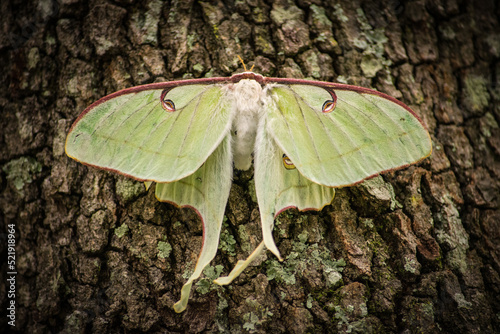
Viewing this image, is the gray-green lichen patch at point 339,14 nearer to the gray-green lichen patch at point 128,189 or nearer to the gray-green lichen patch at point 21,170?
the gray-green lichen patch at point 128,189

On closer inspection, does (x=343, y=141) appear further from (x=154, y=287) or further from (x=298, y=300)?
(x=154, y=287)

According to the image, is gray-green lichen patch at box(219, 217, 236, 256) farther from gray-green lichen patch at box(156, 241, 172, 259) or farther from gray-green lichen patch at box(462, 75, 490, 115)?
gray-green lichen patch at box(462, 75, 490, 115)

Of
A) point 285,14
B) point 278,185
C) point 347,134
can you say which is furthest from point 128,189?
point 285,14

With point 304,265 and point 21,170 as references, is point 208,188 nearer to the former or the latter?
point 304,265

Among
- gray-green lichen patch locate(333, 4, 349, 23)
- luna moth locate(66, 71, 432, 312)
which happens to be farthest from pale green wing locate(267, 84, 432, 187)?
gray-green lichen patch locate(333, 4, 349, 23)

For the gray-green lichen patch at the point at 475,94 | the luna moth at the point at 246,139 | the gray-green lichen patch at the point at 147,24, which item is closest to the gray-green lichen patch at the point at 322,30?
the luna moth at the point at 246,139

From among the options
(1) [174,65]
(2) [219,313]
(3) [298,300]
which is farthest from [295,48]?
(2) [219,313]
